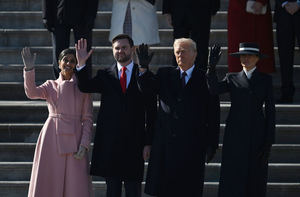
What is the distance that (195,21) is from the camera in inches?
357

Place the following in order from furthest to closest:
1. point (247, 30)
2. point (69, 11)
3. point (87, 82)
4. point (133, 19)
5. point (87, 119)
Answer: point (247, 30), point (133, 19), point (69, 11), point (87, 119), point (87, 82)

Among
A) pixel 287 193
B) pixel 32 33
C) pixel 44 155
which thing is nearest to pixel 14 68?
pixel 32 33

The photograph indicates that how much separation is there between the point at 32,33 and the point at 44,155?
4.10 metres

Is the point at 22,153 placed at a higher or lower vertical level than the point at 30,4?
lower

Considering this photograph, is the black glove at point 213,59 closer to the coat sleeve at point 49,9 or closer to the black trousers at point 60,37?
the black trousers at point 60,37

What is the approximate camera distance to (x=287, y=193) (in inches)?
→ 326

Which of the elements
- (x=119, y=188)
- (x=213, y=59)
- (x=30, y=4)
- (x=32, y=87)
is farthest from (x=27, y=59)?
(x=30, y=4)

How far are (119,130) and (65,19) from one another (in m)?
2.37

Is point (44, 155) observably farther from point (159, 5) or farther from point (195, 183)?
point (159, 5)

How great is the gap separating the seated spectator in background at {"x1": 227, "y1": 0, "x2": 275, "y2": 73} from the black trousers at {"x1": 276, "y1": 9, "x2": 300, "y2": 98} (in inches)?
10.9

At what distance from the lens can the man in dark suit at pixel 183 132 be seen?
6.94 m

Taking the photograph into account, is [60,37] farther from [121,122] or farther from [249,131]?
[249,131]

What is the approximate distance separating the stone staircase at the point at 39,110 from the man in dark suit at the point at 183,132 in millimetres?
1351

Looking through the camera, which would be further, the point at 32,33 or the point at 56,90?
the point at 32,33
